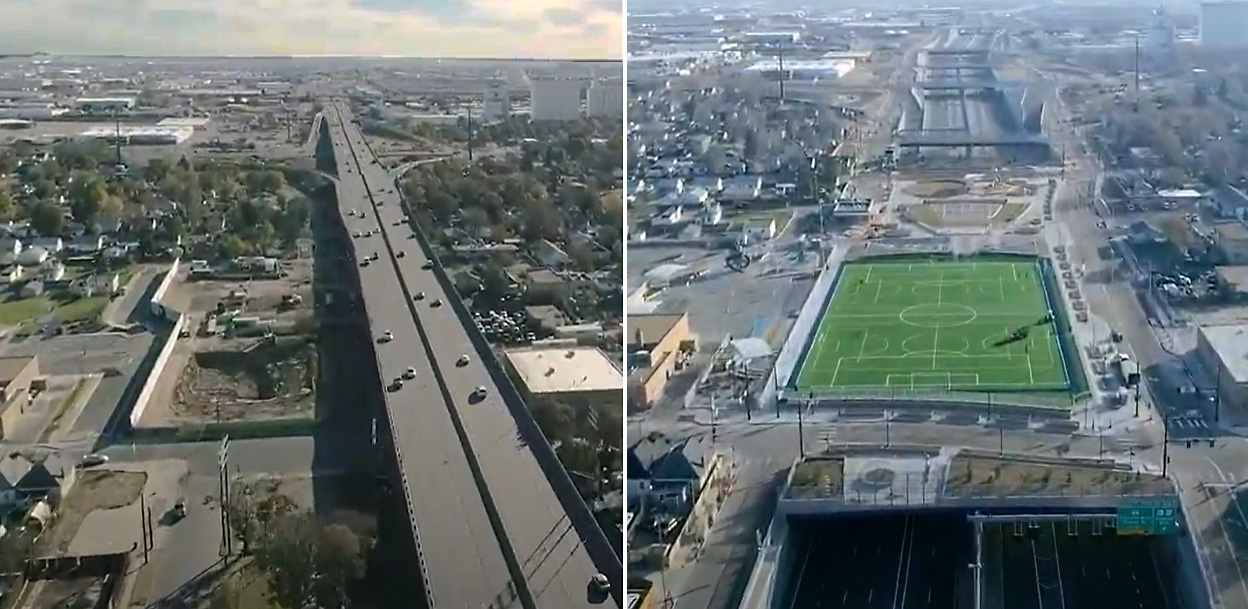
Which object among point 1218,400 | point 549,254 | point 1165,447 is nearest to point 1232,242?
point 1218,400

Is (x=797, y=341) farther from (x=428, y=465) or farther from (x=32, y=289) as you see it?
(x=32, y=289)

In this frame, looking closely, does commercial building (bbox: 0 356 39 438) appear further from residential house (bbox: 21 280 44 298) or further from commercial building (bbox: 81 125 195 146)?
commercial building (bbox: 81 125 195 146)

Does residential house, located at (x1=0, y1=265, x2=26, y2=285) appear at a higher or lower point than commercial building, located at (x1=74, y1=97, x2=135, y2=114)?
lower

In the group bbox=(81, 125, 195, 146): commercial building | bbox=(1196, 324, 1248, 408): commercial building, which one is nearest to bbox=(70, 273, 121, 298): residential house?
bbox=(81, 125, 195, 146): commercial building

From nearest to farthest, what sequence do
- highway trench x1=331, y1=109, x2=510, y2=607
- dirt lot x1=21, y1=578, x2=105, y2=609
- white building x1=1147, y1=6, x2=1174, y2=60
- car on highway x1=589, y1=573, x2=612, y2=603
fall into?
dirt lot x1=21, y1=578, x2=105, y2=609
highway trench x1=331, y1=109, x2=510, y2=607
car on highway x1=589, y1=573, x2=612, y2=603
white building x1=1147, y1=6, x2=1174, y2=60

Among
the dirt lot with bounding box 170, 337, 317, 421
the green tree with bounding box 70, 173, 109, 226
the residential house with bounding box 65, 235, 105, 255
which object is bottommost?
the dirt lot with bounding box 170, 337, 317, 421

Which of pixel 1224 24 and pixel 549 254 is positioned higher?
pixel 1224 24

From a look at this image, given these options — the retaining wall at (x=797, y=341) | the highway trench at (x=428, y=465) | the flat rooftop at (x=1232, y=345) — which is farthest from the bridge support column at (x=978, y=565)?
the highway trench at (x=428, y=465)
